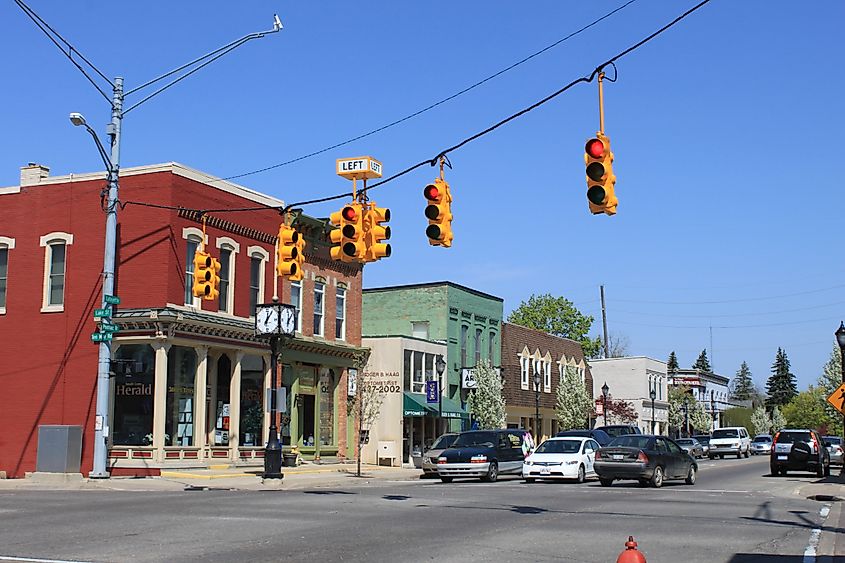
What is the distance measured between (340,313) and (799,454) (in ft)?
61.5

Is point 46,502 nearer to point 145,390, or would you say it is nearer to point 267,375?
point 145,390

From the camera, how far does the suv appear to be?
3453 centimetres

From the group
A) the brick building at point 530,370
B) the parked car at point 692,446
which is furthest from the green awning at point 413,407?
the parked car at point 692,446

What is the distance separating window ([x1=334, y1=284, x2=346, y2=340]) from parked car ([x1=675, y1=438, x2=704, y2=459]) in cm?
2153

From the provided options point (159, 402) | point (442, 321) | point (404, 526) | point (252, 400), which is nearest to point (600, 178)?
point (404, 526)

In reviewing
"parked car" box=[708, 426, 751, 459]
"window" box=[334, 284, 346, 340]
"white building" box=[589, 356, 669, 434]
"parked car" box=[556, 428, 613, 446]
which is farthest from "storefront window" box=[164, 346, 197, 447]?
"white building" box=[589, 356, 669, 434]

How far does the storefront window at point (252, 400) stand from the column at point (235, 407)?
0.94 m

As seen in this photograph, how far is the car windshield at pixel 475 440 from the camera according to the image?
33.0m

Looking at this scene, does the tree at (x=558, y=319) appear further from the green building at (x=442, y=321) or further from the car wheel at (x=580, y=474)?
the car wheel at (x=580, y=474)

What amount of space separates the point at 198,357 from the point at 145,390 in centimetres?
197

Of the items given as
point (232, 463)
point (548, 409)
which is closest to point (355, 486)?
point (232, 463)

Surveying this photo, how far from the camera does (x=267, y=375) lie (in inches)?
1416

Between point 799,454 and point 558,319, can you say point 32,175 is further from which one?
point 558,319

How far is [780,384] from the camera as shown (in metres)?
142
